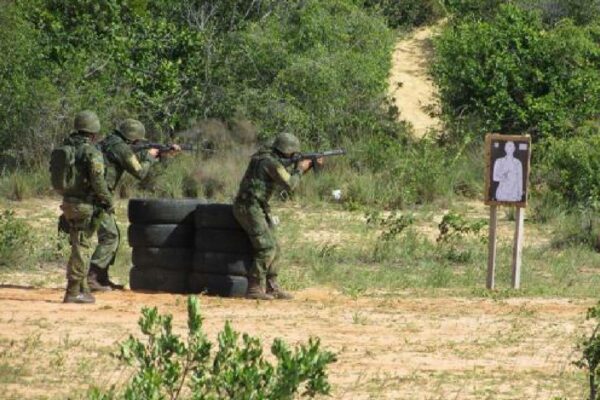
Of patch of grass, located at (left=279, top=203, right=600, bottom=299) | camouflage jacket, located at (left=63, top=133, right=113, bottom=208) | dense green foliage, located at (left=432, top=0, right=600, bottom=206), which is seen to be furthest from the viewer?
dense green foliage, located at (left=432, top=0, right=600, bottom=206)

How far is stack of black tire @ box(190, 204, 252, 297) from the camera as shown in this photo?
15.5 meters

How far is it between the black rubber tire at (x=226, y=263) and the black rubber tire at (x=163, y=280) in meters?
0.33

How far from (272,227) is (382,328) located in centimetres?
244

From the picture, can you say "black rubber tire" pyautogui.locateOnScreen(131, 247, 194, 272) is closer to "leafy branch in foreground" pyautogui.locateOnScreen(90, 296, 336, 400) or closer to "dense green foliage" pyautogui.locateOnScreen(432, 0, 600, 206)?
"leafy branch in foreground" pyautogui.locateOnScreen(90, 296, 336, 400)

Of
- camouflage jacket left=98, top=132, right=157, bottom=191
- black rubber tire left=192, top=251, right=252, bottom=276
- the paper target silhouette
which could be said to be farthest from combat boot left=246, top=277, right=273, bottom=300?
the paper target silhouette

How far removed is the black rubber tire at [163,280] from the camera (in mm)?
15727

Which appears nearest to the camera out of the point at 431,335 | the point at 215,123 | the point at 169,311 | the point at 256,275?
the point at 431,335

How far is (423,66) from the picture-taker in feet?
112

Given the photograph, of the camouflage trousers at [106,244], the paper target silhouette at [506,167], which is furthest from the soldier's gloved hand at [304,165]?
the paper target silhouette at [506,167]

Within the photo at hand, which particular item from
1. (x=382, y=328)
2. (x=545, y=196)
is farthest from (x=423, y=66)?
(x=382, y=328)

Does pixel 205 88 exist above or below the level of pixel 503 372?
above

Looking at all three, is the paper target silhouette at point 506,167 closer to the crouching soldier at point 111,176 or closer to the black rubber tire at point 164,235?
the black rubber tire at point 164,235

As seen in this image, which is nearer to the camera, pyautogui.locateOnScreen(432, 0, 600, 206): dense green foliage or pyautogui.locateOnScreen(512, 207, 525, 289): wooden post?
pyautogui.locateOnScreen(512, 207, 525, 289): wooden post

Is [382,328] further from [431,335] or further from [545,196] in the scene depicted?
[545,196]
